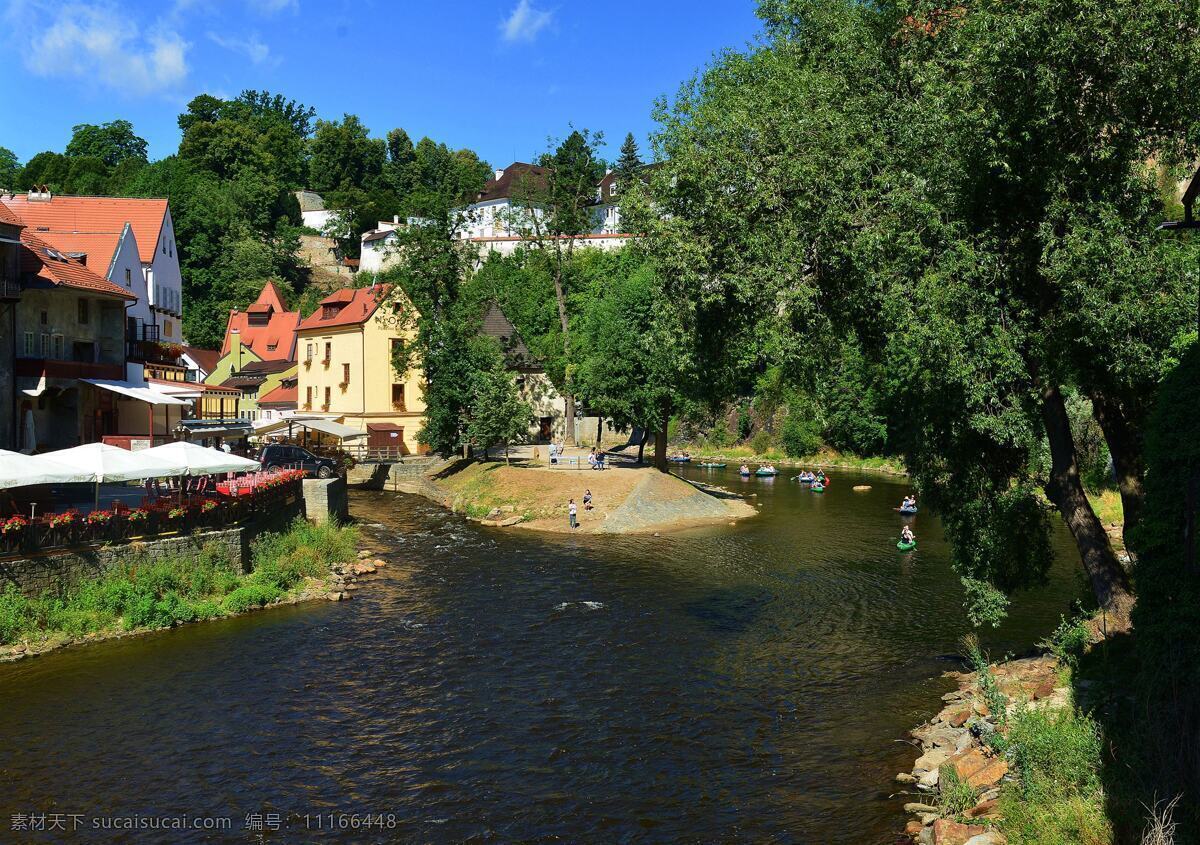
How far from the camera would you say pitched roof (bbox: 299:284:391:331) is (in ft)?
220

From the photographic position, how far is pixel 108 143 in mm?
143250

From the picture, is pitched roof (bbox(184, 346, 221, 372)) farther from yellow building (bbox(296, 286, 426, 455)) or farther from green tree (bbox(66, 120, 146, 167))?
green tree (bbox(66, 120, 146, 167))

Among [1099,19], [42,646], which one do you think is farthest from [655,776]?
[42,646]

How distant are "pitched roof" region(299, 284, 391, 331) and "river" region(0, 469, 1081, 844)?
37.7m

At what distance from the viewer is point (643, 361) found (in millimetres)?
54062

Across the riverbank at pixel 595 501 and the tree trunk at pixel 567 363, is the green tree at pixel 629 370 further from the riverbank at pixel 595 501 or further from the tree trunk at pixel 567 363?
the tree trunk at pixel 567 363

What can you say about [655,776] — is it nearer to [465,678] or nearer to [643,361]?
[465,678]

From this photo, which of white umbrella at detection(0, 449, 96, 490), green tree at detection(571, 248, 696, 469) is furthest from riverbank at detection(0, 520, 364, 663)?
green tree at detection(571, 248, 696, 469)

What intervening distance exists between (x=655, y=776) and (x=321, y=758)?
660 centimetres

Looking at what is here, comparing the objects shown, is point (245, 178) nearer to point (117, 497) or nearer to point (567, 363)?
point (567, 363)

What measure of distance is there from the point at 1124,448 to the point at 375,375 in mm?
57308

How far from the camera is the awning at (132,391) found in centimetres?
3688

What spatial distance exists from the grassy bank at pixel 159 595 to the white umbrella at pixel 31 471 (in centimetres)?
288

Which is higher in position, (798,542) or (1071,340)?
(1071,340)
